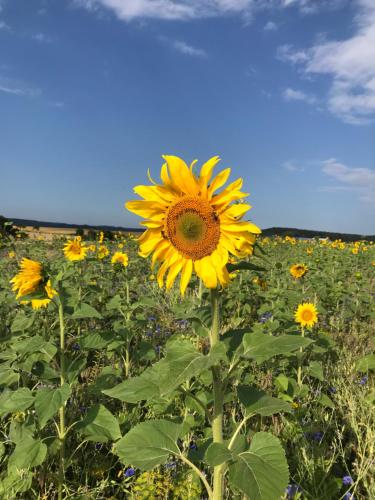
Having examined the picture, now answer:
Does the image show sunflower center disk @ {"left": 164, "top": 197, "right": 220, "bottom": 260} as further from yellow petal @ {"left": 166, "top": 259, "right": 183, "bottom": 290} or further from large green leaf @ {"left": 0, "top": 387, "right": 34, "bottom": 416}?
large green leaf @ {"left": 0, "top": 387, "right": 34, "bottom": 416}

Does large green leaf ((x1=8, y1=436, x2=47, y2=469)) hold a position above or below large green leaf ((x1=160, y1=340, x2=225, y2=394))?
below

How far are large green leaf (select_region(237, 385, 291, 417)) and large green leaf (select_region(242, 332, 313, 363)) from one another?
30 cm

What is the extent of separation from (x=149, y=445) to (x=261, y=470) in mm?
533

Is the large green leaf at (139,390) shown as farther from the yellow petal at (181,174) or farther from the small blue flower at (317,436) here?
the small blue flower at (317,436)

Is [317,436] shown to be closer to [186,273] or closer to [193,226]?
[186,273]

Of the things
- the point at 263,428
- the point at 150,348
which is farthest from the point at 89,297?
the point at 263,428

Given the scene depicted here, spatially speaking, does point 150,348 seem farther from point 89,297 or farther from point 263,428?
point 89,297

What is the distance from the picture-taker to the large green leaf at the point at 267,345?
155 centimetres

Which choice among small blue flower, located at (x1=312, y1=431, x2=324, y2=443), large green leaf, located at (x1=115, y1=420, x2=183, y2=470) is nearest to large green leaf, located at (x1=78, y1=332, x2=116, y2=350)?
large green leaf, located at (x1=115, y1=420, x2=183, y2=470)

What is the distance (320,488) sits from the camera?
2521mm

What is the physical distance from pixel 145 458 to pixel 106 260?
8413 mm

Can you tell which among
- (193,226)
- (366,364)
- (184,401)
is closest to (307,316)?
(366,364)

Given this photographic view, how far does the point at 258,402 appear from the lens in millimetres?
Result: 1836

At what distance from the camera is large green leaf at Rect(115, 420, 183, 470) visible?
1753 millimetres
